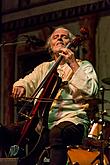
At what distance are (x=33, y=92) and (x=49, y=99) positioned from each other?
325 mm

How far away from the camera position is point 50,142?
12.5 ft

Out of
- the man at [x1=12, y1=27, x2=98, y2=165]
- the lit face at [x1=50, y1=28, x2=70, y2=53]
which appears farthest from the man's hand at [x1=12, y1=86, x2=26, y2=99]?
the lit face at [x1=50, y1=28, x2=70, y2=53]

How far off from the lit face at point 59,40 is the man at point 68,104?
0.01 m

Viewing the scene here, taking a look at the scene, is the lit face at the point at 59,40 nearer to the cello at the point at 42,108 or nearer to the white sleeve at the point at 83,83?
the cello at the point at 42,108

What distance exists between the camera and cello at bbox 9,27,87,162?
3.87m

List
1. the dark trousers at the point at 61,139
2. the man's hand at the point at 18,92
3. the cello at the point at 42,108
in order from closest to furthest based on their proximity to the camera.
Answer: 1. the dark trousers at the point at 61,139
2. the cello at the point at 42,108
3. the man's hand at the point at 18,92

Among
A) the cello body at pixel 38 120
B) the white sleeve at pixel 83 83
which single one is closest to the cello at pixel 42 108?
the cello body at pixel 38 120

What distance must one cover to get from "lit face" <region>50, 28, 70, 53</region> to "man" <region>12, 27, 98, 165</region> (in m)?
0.01

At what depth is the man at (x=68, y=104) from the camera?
12.3 feet

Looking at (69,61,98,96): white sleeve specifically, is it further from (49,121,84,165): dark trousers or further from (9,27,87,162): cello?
(49,121,84,165): dark trousers

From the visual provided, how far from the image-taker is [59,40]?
4180mm

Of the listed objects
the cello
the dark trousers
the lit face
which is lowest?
the dark trousers

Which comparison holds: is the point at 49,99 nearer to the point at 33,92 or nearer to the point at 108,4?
the point at 33,92

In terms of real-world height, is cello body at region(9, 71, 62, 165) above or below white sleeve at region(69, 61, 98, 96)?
below
